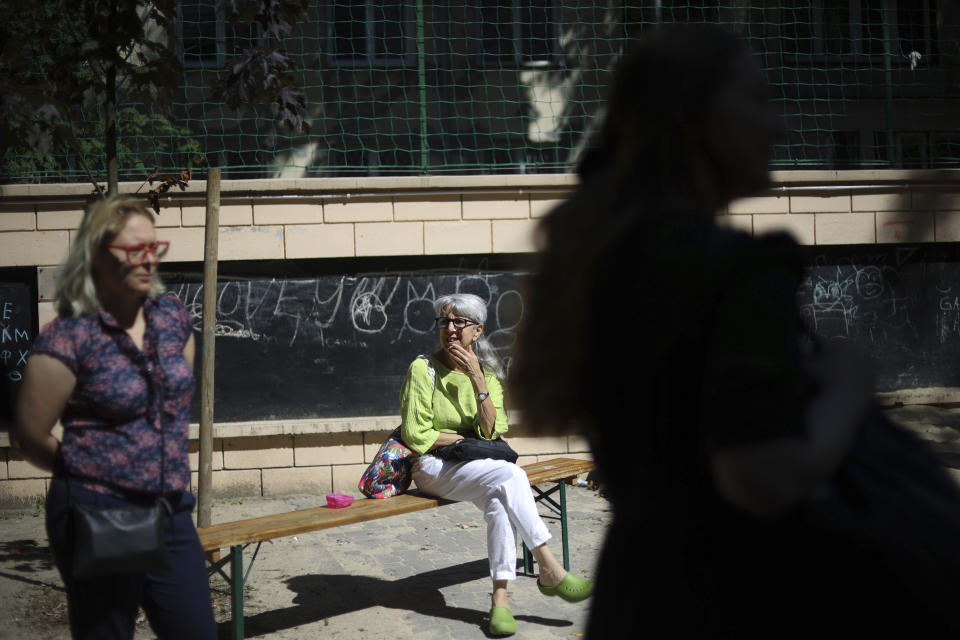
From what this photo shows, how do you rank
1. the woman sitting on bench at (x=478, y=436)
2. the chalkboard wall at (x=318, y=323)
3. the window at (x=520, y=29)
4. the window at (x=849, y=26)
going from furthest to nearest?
the window at (x=849, y=26), the window at (x=520, y=29), the chalkboard wall at (x=318, y=323), the woman sitting on bench at (x=478, y=436)

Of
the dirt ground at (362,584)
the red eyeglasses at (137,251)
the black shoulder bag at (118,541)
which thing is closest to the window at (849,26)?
the dirt ground at (362,584)

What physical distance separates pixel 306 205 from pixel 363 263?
68 centimetres

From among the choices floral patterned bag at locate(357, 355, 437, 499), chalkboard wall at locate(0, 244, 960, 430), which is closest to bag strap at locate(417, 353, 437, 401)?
floral patterned bag at locate(357, 355, 437, 499)

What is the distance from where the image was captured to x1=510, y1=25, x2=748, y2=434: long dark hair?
51.5 inches

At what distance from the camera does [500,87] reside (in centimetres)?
1045

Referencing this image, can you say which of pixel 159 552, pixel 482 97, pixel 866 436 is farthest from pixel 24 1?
pixel 482 97

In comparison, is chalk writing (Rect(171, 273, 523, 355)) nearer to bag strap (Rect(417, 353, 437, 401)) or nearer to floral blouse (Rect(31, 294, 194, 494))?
bag strap (Rect(417, 353, 437, 401))

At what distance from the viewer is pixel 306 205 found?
7.98 metres

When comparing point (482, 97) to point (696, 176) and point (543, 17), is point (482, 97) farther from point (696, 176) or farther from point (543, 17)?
point (696, 176)

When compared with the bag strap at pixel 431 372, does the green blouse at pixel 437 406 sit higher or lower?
lower

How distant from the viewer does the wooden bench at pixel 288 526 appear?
14.5 feet

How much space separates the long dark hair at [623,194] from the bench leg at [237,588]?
338 centimetres

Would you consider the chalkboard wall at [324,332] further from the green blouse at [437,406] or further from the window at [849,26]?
the window at [849,26]

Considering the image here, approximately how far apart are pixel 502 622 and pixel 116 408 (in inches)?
99.6
